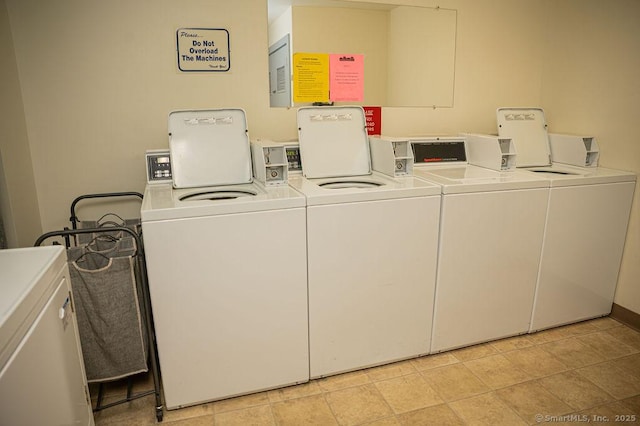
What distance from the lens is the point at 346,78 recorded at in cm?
287

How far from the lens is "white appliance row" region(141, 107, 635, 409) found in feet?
6.37

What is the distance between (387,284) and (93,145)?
1.89 metres

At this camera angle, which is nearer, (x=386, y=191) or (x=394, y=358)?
(x=386, y=191)

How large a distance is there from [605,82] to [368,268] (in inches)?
82.6

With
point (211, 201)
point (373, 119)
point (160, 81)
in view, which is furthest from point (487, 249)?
point (160, 81)

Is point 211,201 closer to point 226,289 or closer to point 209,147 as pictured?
point 226,289

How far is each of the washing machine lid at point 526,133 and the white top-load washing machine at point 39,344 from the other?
2781 millimetres

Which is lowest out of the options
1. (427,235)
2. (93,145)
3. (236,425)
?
(236,425)

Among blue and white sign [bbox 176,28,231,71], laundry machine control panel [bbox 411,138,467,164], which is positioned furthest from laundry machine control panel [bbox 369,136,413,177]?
blue and white sign [bbox 176,28,231,71]

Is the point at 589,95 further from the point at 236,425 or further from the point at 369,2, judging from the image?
the point at 236,425

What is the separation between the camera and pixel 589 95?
2.93m

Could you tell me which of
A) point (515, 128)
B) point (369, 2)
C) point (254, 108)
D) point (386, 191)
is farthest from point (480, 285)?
point (369, 2)

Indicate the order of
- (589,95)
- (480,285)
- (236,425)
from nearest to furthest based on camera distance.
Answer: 1. (236,425)
2. (480,285)
3. (589,95)

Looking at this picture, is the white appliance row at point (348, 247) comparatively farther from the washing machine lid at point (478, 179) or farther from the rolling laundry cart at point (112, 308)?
the rolling laundry cart at point (112, 308)
